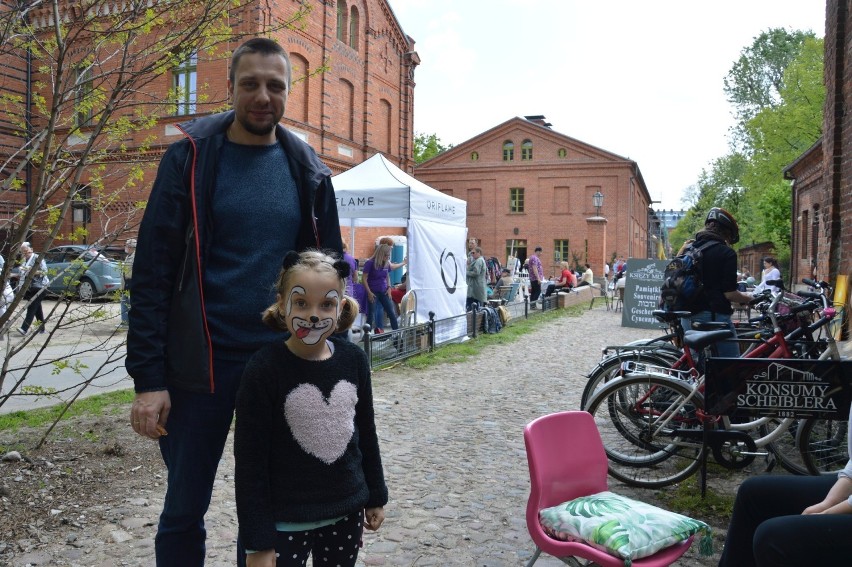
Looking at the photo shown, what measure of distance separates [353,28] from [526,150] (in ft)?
76.3

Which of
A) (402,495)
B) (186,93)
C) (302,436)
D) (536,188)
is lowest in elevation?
(402,495)

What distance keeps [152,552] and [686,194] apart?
289 ft

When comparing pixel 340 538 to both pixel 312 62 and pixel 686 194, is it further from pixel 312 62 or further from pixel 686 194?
pixel 686 194

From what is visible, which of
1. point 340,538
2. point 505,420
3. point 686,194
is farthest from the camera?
point 686,194

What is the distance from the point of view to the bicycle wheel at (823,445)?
15.4 feet

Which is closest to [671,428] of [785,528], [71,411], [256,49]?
[785,528]

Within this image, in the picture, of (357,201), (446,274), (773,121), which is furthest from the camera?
(773,121)

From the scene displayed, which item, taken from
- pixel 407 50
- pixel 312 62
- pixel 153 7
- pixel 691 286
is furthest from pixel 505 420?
pixel 407 50

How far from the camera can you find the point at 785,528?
90.8 inches

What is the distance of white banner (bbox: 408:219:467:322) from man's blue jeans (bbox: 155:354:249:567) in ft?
30.5

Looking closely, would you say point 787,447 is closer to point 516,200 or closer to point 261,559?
point 261,559

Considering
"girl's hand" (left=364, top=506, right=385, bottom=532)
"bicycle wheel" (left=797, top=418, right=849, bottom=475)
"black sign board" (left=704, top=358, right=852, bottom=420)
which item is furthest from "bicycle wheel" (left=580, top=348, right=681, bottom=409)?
"girl's hand" (left=364, top=506, right=385, bottom=532)

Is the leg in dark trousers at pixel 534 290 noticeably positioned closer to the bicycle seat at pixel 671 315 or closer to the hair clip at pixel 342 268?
the bicycle seat at pixel 671 315

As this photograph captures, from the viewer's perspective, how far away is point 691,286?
19.5 ft
